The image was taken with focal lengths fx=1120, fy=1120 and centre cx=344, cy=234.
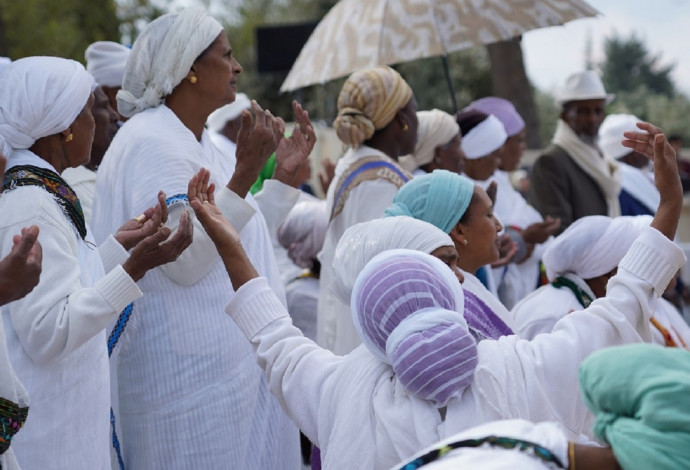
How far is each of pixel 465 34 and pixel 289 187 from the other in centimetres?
224

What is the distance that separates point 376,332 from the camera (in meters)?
3.02

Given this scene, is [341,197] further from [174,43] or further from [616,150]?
[616,150]

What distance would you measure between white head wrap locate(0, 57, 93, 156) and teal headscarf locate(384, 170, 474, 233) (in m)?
1.33

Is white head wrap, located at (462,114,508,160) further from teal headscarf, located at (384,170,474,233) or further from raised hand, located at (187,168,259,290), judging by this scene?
raised hand, located at (187,168,259,290)

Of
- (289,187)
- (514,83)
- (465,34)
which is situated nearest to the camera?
(289,187)

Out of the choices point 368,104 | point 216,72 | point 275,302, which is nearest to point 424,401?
point 275,302

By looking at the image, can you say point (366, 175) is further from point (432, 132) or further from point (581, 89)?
point (581, 89)

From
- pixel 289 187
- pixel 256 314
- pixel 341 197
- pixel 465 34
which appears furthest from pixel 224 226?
pixel 465 34

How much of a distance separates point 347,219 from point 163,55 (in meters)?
1.35

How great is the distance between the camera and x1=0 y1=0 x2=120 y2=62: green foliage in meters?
26.9

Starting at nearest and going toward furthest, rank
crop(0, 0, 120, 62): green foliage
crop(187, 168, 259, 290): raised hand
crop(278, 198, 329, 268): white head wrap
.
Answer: crop(187, 168, 259, 290): raised hand → crop(278, 198, 329, 268): white head wrap → crop(0, 0, 120, 62): green foliage

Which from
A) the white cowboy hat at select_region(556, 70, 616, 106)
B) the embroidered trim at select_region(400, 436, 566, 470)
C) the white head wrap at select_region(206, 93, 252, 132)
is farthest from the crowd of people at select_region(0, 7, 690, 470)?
the white head wrap at select_region(206, 93, 252, 132)

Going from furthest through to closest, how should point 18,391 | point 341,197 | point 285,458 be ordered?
point 341,197, point 285,458, point 18,391

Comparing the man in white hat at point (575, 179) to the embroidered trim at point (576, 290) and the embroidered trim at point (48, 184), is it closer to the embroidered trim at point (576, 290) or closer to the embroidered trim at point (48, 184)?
the embroidered trim at point (576, 290)
